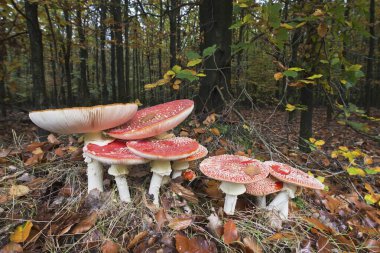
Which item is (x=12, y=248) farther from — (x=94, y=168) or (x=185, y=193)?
(x=185, y=193)

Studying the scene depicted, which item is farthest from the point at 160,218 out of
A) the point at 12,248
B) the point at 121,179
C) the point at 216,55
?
the point at 216,55

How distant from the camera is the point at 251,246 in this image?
1.56 meters

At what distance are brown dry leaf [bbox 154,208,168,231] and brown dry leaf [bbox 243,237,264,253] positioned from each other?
52 cm

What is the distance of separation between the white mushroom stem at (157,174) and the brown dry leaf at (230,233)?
0.52m

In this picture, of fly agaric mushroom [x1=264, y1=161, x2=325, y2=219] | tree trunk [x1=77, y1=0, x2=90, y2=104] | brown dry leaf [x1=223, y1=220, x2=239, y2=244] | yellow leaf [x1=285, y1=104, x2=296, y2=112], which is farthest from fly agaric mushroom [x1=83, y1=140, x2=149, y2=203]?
tree trunk [x1=77, y1=0, x2=90, y2=104]

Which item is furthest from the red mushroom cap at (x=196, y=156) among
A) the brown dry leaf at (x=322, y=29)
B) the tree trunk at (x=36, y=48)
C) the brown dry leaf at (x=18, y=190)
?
the tree trunk at (x=36, y=48)

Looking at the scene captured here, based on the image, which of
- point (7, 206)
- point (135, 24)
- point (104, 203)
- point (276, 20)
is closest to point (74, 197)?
point (104, 203)

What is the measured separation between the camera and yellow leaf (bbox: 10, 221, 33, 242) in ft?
5.00

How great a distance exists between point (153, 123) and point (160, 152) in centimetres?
23

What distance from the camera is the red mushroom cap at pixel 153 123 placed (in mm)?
1718

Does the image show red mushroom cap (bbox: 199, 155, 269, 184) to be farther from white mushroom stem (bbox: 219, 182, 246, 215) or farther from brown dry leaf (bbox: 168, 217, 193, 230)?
brown dry leaf (bbox: 168, 217, 193, 230)

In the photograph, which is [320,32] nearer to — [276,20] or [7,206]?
[276,20]

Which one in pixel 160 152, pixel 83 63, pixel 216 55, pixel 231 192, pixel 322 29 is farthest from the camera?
pixel 83 63

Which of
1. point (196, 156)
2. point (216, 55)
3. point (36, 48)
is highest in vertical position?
point (36, 48)
